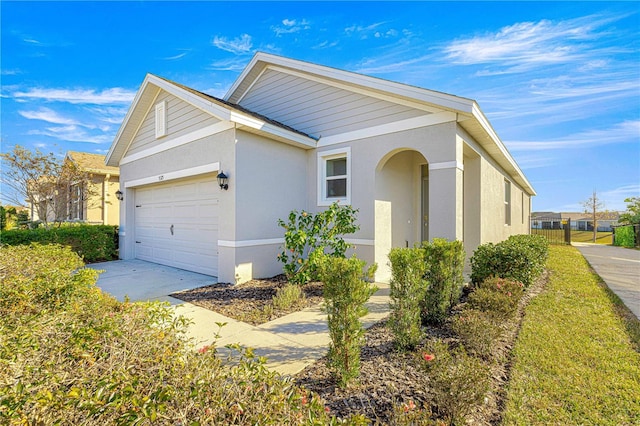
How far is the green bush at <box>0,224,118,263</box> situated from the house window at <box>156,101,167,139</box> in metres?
4.71

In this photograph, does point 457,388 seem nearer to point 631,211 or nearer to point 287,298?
point 287,298

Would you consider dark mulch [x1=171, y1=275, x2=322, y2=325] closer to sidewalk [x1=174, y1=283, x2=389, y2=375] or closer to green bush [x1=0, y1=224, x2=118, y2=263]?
sidewalk [x1=174, y1=283, x2=389, y2=375]

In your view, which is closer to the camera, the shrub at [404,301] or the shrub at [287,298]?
the shrub at [404,301]

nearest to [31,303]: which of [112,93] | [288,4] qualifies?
[288,4]

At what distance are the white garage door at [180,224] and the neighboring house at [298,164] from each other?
1.8 inches

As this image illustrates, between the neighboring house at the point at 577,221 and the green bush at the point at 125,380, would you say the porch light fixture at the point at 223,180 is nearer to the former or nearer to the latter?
the green bush at the point at 125,380

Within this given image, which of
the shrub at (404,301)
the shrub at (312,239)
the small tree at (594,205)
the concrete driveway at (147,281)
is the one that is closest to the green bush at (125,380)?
the shrub at (404,301)

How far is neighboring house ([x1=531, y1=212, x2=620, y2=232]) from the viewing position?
23.6 meters

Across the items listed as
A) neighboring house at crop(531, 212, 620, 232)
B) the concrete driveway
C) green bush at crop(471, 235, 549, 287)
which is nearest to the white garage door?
the concrete driveway

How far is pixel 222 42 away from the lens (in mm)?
8609

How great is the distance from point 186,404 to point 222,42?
9.59 meters

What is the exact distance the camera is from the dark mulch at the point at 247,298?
16.1 ft

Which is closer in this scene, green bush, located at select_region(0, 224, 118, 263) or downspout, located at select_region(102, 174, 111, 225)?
green bush, located at select_region(0, 224, 118, 263)

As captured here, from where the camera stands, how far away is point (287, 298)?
5277 mm
